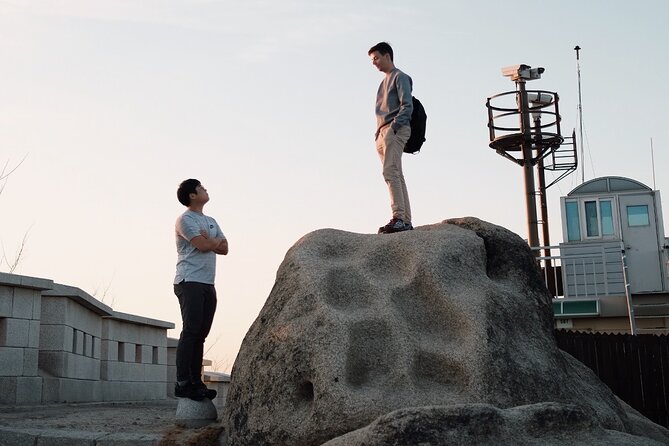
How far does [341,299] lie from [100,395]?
22.5 ft

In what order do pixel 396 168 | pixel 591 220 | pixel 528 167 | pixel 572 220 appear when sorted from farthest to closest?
pixel 528 167 → pixel 572 220 → pixel 591 220 → pixel 396 168

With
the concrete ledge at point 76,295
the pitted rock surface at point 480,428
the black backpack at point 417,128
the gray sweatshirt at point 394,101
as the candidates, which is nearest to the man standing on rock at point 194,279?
the gray sweatshirt at point 394,101

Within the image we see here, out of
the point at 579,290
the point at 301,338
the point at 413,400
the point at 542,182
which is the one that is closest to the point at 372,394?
the point at 413,400

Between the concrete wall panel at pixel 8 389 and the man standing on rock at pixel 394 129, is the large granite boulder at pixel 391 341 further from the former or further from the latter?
the concrete wall panel at pixel 8 389

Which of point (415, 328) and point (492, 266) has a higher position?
point (492, 266)

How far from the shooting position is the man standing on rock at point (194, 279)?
700cm

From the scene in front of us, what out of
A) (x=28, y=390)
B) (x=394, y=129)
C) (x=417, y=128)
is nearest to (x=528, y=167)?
(x=417, y=128)

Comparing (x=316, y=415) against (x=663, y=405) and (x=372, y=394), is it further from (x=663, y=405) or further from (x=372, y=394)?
(x=663, y=405)

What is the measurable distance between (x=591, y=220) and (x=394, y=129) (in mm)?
11284

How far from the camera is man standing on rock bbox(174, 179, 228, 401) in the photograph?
700 centimetres

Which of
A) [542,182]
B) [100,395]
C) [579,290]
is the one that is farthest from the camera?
[542,182]

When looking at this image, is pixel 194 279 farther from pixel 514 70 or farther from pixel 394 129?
pixel 514 70

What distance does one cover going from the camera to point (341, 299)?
6.54m

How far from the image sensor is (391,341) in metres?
6.21
